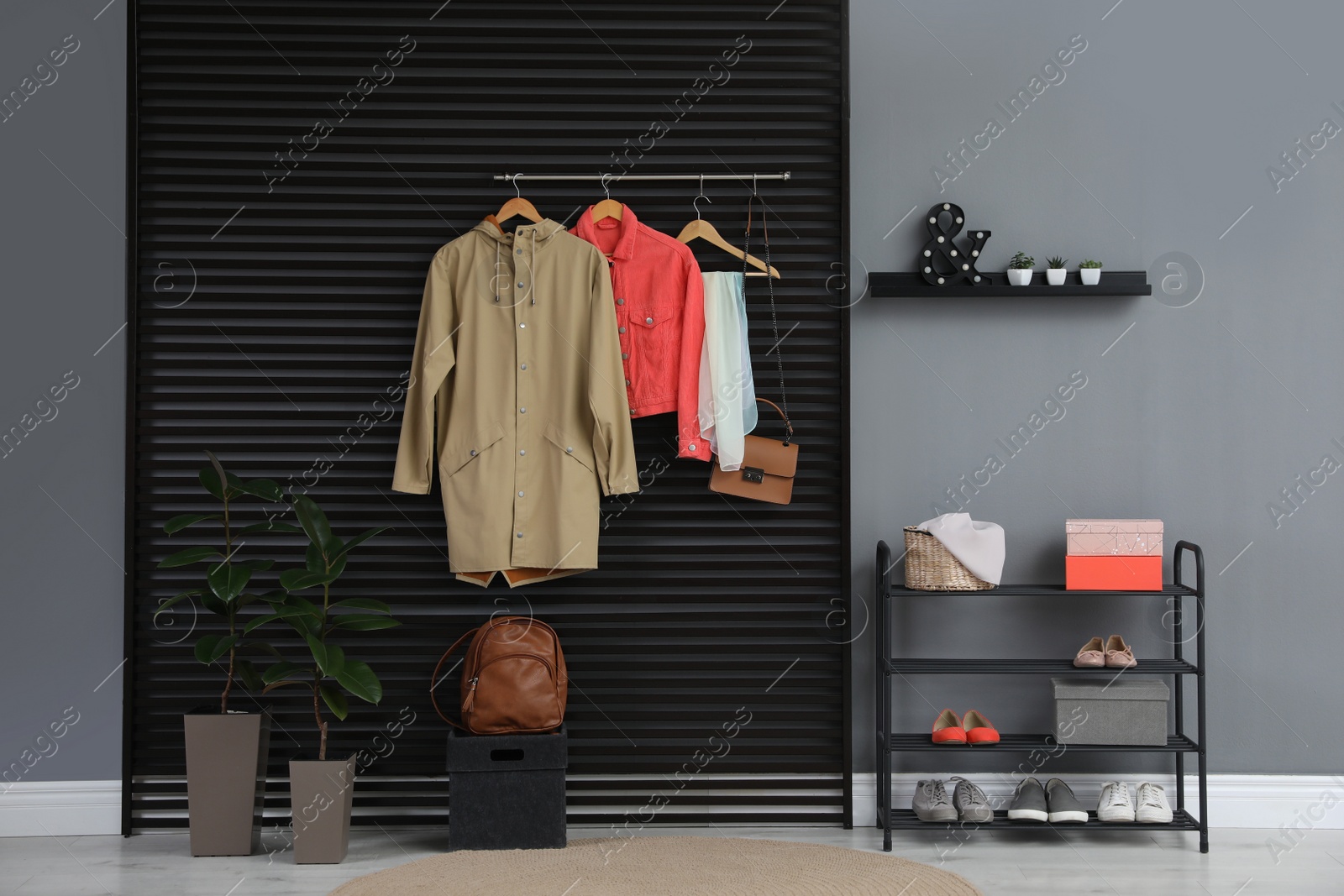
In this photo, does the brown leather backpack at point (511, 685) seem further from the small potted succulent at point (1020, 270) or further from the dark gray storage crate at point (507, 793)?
the small potted succulent at point (1020, 270)

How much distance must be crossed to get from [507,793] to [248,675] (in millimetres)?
780

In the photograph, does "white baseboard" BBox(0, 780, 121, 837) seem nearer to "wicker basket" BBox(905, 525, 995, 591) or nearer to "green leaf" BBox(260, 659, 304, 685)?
"green leaf" BBox(260, 659, 304, 685)

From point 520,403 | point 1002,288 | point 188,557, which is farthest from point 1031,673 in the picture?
point 188,557

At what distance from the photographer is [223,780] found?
2654 millimetres

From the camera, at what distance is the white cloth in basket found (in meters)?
2.70

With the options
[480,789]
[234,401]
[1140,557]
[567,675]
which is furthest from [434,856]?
[1140,557]

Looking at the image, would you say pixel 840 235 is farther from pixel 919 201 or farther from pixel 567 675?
pixel 567 675

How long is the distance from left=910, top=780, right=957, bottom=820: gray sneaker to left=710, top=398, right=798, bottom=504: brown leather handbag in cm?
89

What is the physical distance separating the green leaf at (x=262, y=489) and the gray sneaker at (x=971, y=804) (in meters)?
2.01

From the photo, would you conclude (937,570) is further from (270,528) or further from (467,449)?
(270,528)

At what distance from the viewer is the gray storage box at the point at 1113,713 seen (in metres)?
2.71

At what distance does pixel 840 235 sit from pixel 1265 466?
1.44 metres

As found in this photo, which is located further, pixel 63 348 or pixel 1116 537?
pixel 63 348

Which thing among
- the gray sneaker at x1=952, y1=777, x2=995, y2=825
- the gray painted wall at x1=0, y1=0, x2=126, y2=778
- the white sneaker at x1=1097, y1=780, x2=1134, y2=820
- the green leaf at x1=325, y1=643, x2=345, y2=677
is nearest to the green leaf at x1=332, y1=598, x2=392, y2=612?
the green leaf at x1=325, y1=643, x2=345, y2=677
